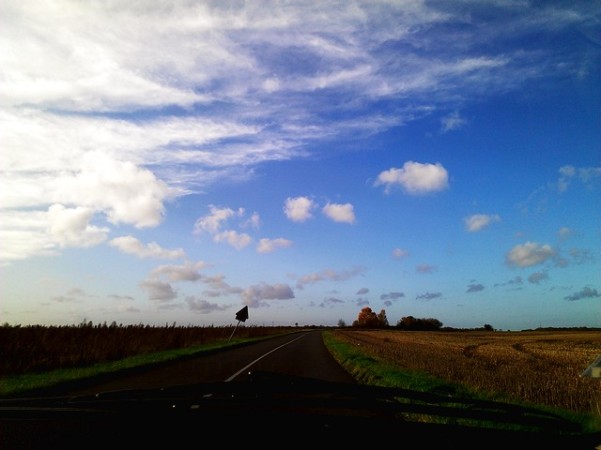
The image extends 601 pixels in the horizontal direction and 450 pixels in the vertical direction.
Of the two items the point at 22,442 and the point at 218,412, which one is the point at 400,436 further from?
the point at 22,442

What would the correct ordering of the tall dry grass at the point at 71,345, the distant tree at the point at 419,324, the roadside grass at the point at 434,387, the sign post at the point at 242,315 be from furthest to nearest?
the distant tree at the point at 419,324
the sign post at the point at 242,315
the tall dry grass at the point at 71,345
the roadside grass at the point at 434,387

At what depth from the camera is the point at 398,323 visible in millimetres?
172125

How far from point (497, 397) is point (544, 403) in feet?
3.09

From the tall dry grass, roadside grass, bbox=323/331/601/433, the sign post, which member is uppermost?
the sign post

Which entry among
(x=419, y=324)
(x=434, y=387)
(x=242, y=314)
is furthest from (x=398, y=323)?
(x=434, y=387)

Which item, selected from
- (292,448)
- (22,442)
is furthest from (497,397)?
(22,442)

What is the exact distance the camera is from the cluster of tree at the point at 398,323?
538 feet

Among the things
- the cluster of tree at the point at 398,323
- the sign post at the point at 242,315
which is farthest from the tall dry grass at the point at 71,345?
the cluster of tree at the point at 398,323

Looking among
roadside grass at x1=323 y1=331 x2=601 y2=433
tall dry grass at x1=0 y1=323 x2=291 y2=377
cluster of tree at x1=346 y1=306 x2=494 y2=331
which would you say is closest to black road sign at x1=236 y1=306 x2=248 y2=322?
tall dry grass at x1=0 y1=323 x2=291 y2=377

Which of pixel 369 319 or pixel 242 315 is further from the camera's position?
pixel 369 319

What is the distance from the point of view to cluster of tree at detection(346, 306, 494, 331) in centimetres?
16400

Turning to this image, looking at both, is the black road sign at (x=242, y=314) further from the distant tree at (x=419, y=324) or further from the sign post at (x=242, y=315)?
the distant tree at (x=419, y=324)

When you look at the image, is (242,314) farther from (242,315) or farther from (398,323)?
(398,323)

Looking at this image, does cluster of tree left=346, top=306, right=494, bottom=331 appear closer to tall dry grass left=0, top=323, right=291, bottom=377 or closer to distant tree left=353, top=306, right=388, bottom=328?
distant tree left=353, top=306, right=388, bottom=328
